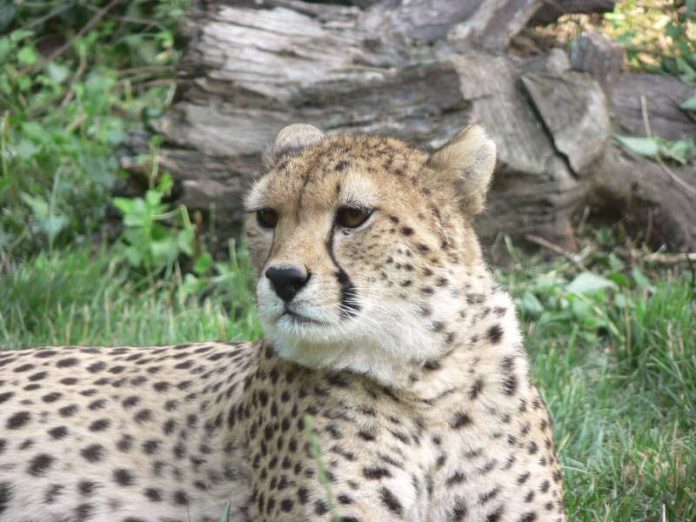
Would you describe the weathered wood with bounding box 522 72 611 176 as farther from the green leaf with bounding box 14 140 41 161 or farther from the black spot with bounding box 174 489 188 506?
the black spot with bounding box 174 489 188 506

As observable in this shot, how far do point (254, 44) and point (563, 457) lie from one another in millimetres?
2763

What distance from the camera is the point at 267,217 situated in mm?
3193

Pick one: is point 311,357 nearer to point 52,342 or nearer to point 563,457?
point 563,457

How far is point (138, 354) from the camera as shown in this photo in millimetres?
3934

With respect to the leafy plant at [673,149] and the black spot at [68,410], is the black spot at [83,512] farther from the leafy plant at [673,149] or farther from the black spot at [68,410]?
the leafy plant at [673,149]

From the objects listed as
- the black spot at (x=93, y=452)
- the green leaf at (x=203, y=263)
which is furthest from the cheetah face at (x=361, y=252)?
the green leaf at (x=203, y=263)

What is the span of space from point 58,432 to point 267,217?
1016 mm

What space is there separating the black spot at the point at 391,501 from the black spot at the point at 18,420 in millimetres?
1237

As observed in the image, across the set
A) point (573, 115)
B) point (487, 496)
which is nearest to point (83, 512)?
point (487, 496)

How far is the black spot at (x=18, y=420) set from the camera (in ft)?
12.1

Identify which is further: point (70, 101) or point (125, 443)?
point (70, 101)

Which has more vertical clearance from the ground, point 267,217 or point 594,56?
point 267,217

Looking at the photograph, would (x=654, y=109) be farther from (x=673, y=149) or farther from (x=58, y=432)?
(x=58, y=432)

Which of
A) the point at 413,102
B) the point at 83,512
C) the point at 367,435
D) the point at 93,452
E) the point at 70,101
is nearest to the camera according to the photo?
the point at 367,435
